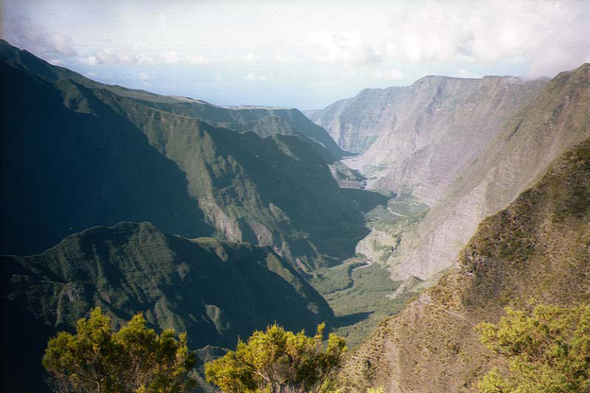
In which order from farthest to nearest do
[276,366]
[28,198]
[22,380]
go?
[28,198] < [22,380] < [276,366]

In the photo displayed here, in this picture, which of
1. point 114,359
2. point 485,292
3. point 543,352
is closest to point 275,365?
point 114,359

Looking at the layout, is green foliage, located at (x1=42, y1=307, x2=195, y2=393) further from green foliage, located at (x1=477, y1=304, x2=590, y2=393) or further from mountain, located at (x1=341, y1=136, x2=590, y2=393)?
mountain, located at (x1=341, y1=136, x2=590, y2=393)

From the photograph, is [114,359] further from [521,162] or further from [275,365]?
[521,162]

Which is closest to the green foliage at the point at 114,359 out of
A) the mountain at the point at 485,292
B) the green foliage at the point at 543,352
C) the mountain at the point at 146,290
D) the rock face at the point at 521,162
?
the green foliage at the point at 543,352

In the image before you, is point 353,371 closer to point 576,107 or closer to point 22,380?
point 22,380

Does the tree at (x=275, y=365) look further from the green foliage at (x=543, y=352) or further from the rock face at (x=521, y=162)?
the rock face at (x=521, y=162)

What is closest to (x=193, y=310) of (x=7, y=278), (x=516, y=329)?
(x=7, y=278)

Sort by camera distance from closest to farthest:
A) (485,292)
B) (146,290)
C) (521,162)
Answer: (485,292), (146,290), (521,162)
